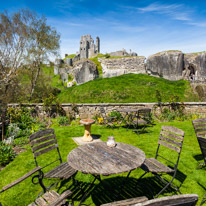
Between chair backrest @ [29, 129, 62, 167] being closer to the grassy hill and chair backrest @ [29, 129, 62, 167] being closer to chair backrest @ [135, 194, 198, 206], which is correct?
chair backrest @ [135, 194, 198, 206]

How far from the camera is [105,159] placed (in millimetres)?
3010

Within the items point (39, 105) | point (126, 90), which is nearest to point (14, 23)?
point (39, 105)

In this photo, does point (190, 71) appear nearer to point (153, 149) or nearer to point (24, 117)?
point (153, 149)

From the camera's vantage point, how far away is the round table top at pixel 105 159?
2.64 m

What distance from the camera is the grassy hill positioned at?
50.6 feet

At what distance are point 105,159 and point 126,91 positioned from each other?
45.6 ft

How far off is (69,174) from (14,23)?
1560 cm

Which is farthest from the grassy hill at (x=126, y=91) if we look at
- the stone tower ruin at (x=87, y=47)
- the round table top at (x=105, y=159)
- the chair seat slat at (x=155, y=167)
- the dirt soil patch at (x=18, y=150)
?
the stone tower ruin at (x=87, y=47)

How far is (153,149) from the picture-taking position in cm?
610

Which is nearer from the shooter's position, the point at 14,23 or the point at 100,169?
the point at 100,169

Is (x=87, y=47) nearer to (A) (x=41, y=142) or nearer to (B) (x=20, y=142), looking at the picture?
(B) (x=20, y=142)

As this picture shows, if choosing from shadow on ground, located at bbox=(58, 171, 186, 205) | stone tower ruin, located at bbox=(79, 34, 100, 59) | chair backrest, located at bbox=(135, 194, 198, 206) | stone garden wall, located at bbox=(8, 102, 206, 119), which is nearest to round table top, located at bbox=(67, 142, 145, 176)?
shadow on ground, located at bbox=(58, 171, 186, 205)

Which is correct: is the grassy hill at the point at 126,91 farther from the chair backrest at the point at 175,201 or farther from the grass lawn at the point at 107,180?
the chair backrest at the point at 175,201

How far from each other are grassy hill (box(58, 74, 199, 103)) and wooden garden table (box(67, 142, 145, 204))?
38.1ft
